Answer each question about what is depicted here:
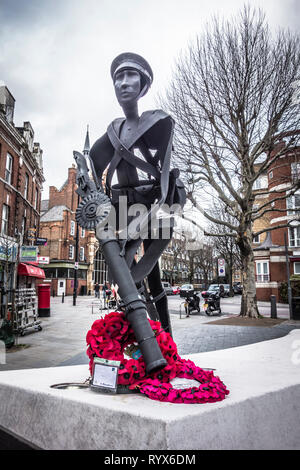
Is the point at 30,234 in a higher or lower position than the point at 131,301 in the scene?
higher

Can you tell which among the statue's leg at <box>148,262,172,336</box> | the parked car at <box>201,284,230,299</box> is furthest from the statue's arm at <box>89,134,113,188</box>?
the parked car at <box>201,284,230,299</box>

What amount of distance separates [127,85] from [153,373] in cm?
266

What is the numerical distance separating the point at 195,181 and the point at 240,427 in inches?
528

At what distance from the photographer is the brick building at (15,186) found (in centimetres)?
1844

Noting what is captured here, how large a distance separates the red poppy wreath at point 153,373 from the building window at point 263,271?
28.3m

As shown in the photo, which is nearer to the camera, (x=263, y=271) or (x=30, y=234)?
(x=30, y=234)

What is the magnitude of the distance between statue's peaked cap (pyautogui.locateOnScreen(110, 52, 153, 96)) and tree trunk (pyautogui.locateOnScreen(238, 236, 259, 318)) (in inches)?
469

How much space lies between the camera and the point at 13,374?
3244mm

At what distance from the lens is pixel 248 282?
14156mm

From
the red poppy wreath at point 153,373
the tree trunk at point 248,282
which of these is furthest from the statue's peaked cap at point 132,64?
the tree trunk at point 248,282

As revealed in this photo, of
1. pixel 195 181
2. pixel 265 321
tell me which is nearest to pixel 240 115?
pixel 195 181

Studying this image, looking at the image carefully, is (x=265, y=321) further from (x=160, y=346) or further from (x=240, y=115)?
(x=160, y=346)

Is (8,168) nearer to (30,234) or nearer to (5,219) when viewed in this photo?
(5,219)

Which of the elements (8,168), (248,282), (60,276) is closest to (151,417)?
(248,282)
